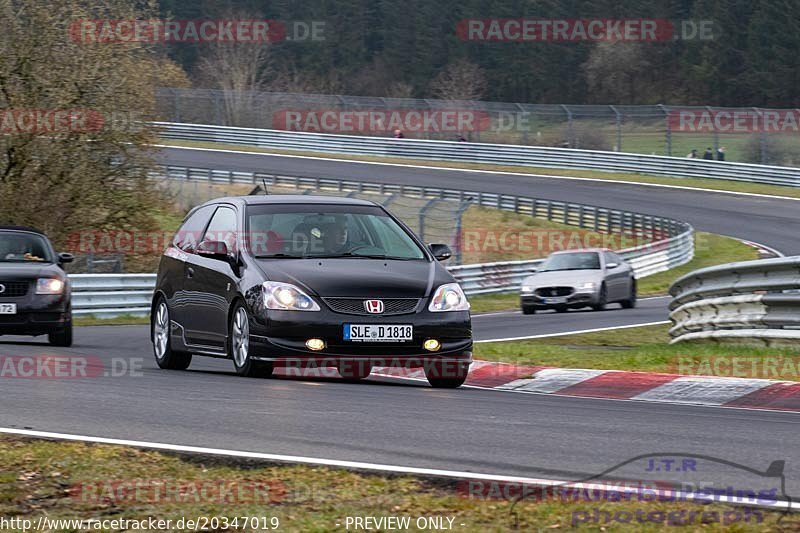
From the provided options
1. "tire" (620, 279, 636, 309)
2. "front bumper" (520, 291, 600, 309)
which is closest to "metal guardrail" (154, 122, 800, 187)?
"tire" (620, 279, 636, 309)

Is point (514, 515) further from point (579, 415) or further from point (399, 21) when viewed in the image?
point (399, 21)

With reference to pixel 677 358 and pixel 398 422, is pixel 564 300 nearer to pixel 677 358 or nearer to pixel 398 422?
pixel 677 358

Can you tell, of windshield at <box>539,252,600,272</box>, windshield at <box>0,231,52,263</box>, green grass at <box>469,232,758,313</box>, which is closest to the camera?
windshield at <box>0,231,52,263</box>

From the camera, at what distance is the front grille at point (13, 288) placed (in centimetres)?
1634

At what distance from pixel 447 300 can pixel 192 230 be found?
3.14 metres

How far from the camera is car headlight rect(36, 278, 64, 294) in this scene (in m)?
16.5

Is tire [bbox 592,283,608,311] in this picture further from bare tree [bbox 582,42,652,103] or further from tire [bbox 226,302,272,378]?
bare tree [bbox 582,42,652,103]

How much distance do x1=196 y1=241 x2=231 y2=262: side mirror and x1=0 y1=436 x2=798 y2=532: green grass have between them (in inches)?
192

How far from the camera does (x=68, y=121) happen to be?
2806 centimetres

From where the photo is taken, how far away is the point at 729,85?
279 feet

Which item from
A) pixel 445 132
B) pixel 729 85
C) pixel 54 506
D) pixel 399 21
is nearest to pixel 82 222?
pixel 54 506

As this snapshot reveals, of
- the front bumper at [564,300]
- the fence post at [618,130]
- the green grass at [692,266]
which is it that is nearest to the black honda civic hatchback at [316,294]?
the front bumper at [564,300]

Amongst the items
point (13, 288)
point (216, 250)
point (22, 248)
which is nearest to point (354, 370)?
point (216, 250)

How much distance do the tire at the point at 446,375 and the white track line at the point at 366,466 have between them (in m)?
4.12
